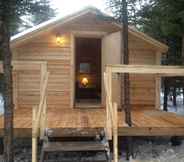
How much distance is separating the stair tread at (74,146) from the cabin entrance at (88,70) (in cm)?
793

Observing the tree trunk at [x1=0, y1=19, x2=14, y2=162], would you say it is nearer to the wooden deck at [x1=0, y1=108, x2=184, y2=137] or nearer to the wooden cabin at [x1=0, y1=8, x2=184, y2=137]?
the wooden deck at [x1=0, y1=108, x2=184, y2=137]

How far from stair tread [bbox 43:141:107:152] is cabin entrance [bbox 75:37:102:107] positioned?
7933 mm

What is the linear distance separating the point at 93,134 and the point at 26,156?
253 centimetres

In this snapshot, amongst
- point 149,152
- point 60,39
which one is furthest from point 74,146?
point 60,39

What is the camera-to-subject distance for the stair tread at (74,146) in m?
6.05

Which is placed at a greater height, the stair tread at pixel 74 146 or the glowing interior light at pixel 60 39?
the glowing interior light at pixel 60 39

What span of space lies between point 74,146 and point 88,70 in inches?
352

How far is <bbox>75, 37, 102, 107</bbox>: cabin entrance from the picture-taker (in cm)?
1458

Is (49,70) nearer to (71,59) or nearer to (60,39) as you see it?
(71,59)

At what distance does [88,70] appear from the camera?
1498 cm

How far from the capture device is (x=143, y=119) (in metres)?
8.42

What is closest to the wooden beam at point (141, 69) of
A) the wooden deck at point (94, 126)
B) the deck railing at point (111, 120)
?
the deck railing at point (111, 120)

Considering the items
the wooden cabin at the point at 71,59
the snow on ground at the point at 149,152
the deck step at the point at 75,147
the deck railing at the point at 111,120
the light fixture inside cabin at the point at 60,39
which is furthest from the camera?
the light fixture inside cabin at the point at 60,39

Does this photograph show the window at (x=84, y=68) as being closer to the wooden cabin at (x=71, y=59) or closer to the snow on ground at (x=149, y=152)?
the wooden cabin at (x=71, y=59)
